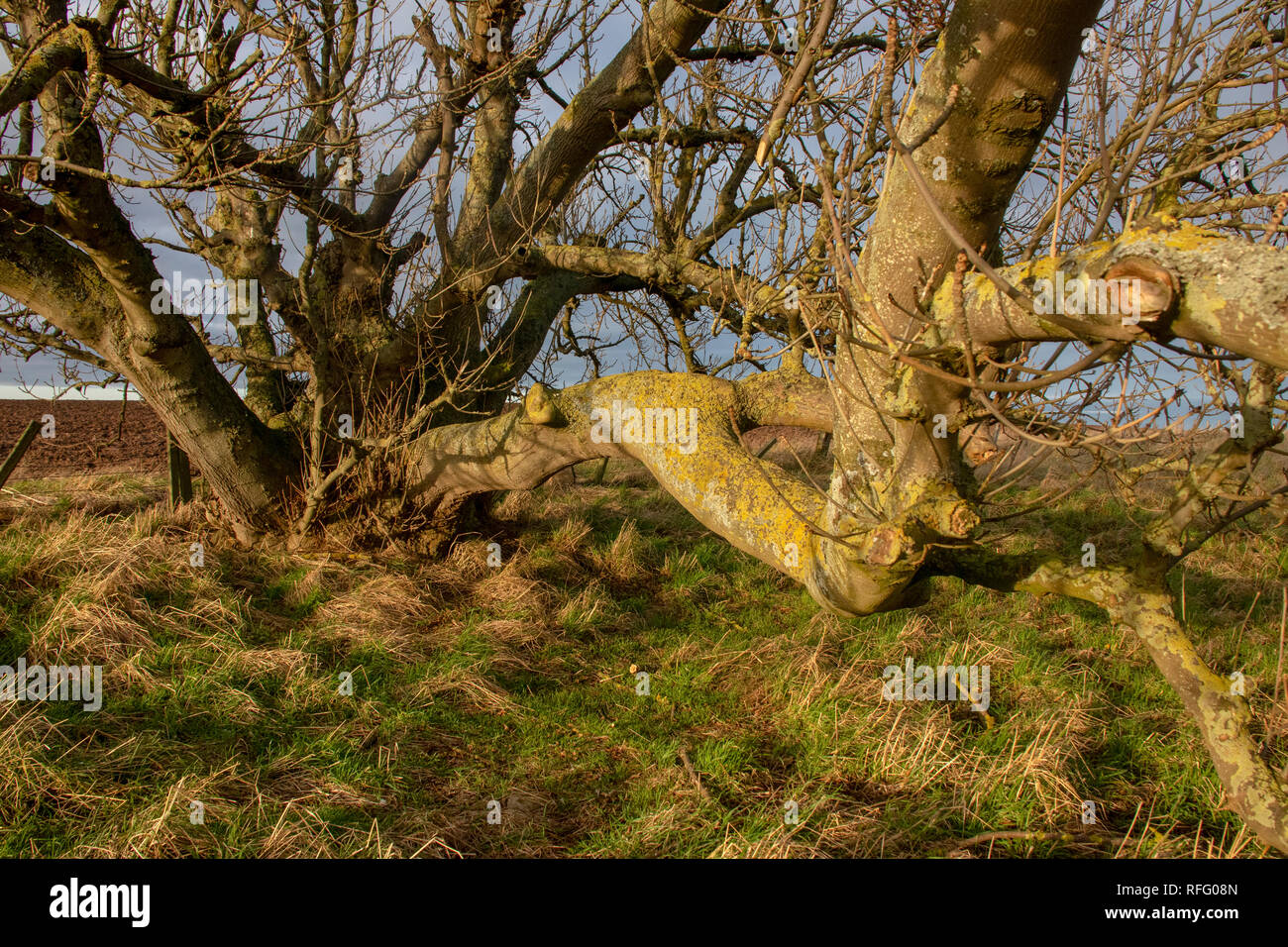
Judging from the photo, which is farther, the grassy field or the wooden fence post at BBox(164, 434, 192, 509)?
the wooden fence post at BBox(164, 434, 192, 509)

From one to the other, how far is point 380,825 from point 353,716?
3.07ft

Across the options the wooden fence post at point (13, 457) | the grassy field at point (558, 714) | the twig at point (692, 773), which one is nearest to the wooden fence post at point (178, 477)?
the grassy field at point (558, 714)

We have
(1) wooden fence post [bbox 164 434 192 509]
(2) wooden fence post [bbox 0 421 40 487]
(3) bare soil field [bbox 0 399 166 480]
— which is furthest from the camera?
(3) bare soil field [bbox 0 399 166 480]

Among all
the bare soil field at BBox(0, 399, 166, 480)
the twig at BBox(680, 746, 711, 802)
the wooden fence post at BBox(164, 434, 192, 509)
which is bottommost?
the twig at BBox(680, 746, 711, 802)

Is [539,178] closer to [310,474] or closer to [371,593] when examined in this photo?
[310,474]

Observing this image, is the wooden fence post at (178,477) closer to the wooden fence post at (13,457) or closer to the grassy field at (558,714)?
the grassy field at (558,714)

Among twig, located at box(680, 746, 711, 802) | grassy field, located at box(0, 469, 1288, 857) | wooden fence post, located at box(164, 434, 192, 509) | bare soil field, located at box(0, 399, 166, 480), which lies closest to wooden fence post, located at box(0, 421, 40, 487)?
grassy field, located at box(0, 469, 1288, 857)

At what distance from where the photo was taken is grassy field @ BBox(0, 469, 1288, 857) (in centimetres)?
344

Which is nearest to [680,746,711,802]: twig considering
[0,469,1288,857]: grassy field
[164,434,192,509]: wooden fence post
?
[0,469,1288,857]: grassy field

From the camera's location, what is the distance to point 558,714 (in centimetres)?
445

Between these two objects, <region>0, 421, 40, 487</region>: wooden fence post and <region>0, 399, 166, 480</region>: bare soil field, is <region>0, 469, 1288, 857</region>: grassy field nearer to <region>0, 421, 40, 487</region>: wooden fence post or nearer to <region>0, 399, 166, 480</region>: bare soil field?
<region>0, 421, 40, 487</region>: wooden fence post

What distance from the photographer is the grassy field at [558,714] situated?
344cm

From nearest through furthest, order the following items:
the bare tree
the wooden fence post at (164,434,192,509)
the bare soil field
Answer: the bare tree
the wooden fence post at (164,434,192,509)
the bare soil field

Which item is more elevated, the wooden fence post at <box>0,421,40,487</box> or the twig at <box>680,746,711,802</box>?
the wooden fence post at <box>0,421,40,487</box>
